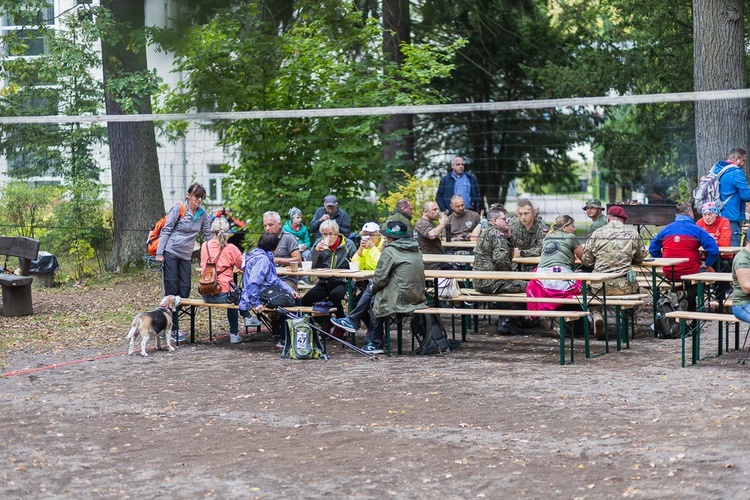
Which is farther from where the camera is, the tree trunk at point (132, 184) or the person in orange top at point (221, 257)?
the tree trunk at point (132, 184)

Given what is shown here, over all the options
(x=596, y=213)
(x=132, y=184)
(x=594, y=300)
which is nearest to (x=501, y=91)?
(x=132, y=184)

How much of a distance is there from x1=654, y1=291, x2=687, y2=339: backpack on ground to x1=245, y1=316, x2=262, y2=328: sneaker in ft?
14.1

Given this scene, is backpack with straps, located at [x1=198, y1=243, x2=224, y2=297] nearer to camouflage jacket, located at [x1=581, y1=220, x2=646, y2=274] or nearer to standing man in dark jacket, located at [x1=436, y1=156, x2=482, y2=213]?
camouflage jacket, located at [x1=581, y1=220, x2=646, y2=274]

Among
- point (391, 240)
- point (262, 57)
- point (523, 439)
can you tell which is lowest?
point (523, 439)

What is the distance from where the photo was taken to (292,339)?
9.59 meters

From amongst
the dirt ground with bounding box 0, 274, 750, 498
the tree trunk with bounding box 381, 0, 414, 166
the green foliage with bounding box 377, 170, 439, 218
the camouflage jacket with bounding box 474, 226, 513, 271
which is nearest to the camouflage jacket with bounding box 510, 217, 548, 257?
the camouflage jacket with bounding box 474, 226, 513, 271

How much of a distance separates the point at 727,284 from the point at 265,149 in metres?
7.82

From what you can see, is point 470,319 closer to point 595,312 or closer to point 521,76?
point 595,312

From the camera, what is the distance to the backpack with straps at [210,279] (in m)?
10.5

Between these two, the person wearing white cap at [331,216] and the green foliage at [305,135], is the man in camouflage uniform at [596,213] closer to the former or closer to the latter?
the person wearing white cap at [331,216]

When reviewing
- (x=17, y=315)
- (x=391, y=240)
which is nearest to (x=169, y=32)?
(x=391, y=240)

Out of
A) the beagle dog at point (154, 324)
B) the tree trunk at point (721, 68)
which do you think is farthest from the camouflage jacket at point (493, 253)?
the tree trunk at point (721, 68)

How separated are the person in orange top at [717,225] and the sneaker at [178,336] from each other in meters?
6.11

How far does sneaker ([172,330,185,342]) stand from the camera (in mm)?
10586
